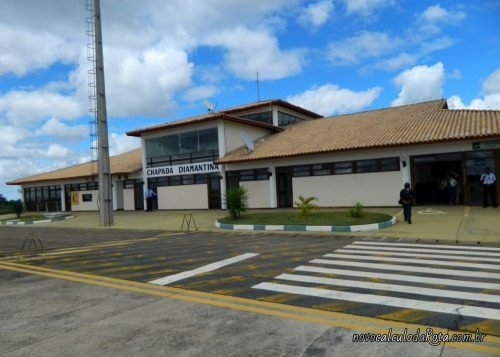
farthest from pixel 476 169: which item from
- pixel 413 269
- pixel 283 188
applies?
pixel 413 269

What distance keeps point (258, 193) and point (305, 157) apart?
395cm

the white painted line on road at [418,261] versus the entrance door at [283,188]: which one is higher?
the entrance door at [283,188]

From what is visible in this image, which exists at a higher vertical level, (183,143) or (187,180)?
(183,143)

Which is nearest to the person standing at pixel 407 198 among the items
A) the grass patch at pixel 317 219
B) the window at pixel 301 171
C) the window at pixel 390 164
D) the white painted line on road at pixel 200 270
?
the grass patch at pixel 317 219

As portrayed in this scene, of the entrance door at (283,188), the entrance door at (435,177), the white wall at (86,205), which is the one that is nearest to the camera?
the entrance door at (435,177)

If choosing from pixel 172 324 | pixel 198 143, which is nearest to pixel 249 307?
pixel 172 324

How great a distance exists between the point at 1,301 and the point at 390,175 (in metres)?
18.4

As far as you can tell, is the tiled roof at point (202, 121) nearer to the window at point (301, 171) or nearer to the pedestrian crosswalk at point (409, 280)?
the window at point (301, 171)

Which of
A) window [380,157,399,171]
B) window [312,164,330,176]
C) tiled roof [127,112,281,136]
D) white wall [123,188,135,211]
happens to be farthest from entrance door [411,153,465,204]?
white wall [123,188,135,211]

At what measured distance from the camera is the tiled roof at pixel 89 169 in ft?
107

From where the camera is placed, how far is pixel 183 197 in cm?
2873

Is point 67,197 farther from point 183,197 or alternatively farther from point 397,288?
point 397,288

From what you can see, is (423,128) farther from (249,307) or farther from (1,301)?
(1,301)

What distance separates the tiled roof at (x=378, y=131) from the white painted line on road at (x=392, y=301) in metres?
15.1
